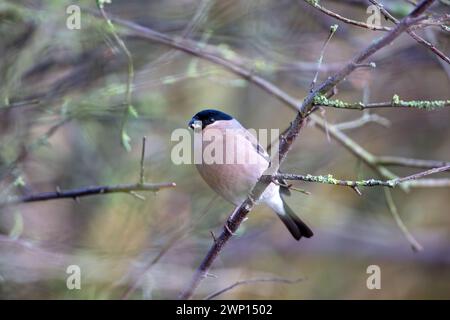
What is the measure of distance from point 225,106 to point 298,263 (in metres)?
1.73

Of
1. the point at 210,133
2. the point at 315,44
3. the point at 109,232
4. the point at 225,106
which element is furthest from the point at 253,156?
the point at 225,106

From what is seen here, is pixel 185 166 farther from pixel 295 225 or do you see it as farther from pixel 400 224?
pixel 400 224

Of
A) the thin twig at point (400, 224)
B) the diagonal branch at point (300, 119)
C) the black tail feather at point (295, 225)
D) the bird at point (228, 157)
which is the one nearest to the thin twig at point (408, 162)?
the thin twig at point (400, 224)

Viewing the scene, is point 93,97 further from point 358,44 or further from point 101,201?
point 358,44

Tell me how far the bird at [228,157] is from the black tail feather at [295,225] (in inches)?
21.6

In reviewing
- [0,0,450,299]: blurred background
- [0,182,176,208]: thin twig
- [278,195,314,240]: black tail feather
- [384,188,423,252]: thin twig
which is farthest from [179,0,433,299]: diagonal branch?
[384,188,423,252]: thin twig

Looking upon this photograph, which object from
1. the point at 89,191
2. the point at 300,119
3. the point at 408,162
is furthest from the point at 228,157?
the point at 300,119

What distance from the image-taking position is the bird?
11.6 ft

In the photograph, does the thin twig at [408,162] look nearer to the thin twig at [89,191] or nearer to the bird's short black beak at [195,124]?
the bird's short black beak at [195,124]

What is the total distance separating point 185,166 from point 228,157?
1460 mm

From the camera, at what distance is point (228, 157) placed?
3607 millimetres
